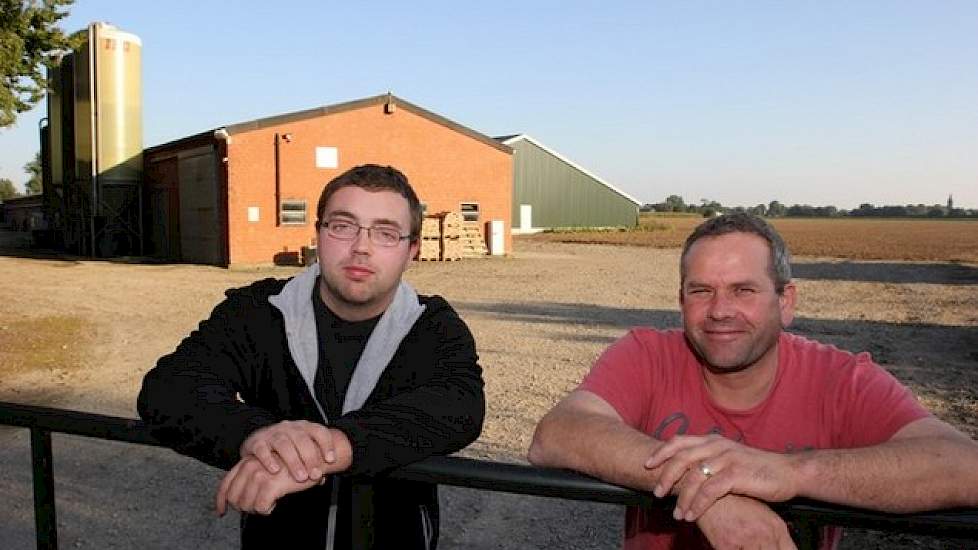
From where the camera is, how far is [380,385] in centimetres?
195

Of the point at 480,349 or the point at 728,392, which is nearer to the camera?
the point at 728,392

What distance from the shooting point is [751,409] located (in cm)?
207

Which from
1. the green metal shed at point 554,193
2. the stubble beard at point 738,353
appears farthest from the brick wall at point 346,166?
the stubble beard at point 738,353

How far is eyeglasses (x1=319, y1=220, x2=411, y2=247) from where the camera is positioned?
6.67 feet

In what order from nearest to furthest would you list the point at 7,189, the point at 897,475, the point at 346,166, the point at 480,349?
1. the point at 897,475
2. the point at 480,349
3. the point at 346,166
4. the point at 7,189

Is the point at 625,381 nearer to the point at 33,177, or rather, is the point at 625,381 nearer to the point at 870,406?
the point at 870,406

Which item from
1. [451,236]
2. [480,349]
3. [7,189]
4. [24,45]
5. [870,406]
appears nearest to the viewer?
[870,406]

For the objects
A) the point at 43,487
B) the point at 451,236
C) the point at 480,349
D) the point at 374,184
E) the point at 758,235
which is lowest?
the point at 480,349

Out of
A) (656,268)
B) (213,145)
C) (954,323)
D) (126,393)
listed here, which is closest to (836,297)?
(954,323)

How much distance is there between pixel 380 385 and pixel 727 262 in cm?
98

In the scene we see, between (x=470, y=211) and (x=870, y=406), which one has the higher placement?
(x=470, y=211)

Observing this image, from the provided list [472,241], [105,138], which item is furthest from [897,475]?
[105,138]

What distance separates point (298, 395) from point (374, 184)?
0.60 metres

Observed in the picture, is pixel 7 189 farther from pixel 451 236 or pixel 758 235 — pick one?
pixel 758 235
